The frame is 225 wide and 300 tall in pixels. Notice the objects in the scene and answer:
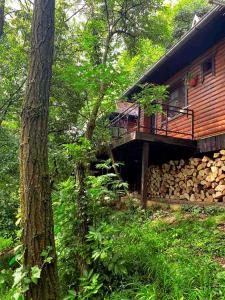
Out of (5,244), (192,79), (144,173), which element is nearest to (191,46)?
(192,79)

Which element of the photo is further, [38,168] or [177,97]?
[177,97]

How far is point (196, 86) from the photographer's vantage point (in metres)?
8.63

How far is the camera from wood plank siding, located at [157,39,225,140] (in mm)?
7520

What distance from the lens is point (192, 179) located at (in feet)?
25.8

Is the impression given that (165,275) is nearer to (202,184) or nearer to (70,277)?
(70,277)

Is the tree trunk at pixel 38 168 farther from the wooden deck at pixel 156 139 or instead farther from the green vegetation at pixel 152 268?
the wooden deck at pixel 156 139

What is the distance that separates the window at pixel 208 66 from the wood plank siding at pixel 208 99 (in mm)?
87

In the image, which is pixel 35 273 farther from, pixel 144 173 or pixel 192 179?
pixel 192 179

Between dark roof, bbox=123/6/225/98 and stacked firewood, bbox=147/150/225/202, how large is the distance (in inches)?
108

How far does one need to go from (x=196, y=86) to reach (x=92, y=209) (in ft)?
21.1

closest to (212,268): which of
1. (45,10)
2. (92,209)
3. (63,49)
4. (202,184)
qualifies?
(92,209)

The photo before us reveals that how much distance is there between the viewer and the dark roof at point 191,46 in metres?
6.79

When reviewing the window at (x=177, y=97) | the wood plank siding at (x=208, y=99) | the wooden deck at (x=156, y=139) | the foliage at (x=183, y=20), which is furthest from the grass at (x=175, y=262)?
the foliage at (x=183, y=20)

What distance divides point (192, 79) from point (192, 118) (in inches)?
49.2
